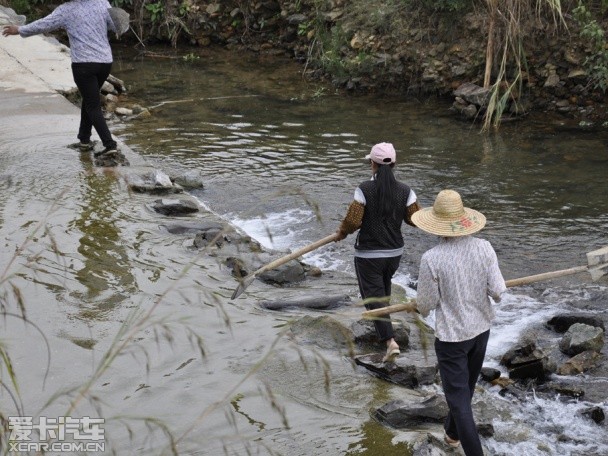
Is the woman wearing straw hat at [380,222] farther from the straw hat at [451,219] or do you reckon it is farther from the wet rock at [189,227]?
the wet rock at [189,227]

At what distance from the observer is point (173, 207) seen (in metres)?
8.36

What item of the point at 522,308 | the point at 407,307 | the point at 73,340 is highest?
the point at 407,307

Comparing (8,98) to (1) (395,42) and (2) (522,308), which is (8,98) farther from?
(2) (522,308)

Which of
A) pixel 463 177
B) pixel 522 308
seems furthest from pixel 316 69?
pixel 522 308

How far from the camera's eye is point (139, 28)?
16859mm

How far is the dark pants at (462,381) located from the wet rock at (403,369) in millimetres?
799

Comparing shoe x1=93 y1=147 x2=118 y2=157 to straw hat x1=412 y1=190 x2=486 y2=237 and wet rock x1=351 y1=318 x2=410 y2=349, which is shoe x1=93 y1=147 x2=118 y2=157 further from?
straw hat x1=412 y1=190 x2=486 y2=237

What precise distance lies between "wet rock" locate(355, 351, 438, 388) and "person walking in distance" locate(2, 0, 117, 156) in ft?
15.3

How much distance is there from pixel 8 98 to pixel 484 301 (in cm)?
847

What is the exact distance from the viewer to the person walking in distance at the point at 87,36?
8.65 m

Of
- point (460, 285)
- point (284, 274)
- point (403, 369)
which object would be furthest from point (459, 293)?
point (284, 274)

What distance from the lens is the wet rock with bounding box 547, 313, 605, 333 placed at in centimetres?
673

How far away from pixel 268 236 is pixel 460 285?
1045 millimetres

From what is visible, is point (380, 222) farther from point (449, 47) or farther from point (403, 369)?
point (449, 47)
